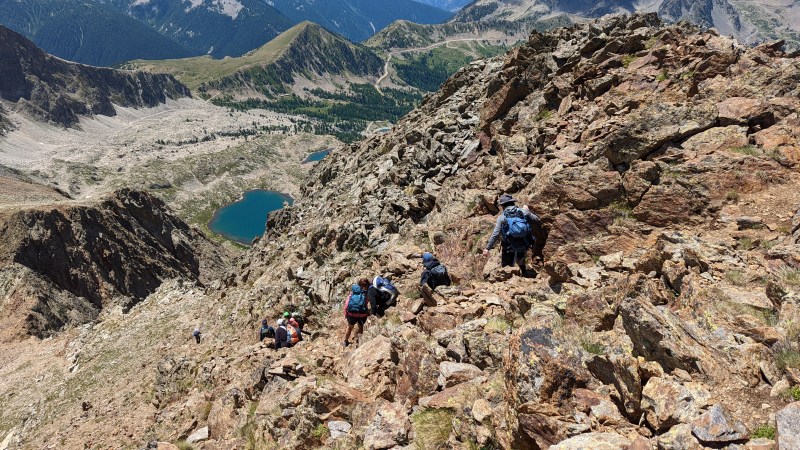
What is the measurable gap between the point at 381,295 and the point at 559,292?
886 cm

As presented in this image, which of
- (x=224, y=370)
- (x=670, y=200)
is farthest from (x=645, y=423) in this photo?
(x=224, y=370)

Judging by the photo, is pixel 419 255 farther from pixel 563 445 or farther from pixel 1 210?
pixel 1 210

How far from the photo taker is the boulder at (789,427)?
7205mm

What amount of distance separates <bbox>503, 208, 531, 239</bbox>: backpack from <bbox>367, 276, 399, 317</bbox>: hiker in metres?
6.66

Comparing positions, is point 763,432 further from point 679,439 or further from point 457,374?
point 457,374

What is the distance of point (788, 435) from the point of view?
7.29 meters

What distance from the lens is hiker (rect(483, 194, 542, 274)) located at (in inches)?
739

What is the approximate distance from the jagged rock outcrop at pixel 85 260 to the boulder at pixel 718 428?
75473mm

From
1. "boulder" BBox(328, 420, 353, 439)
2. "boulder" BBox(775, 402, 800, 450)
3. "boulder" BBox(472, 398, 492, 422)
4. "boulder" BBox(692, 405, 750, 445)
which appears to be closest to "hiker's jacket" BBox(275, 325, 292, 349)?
"boulder" BBox(328, 420, 353, 439)

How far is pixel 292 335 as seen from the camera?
26.4m

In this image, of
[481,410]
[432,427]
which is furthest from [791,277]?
[432,427]

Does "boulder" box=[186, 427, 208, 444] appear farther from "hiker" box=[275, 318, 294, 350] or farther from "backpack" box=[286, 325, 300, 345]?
"backpack" box=[286, 325, 300, 345]

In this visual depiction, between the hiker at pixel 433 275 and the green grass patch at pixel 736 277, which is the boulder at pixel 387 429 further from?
the green grass patch at pixel 736 277

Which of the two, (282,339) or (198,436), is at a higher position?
(282,339)
